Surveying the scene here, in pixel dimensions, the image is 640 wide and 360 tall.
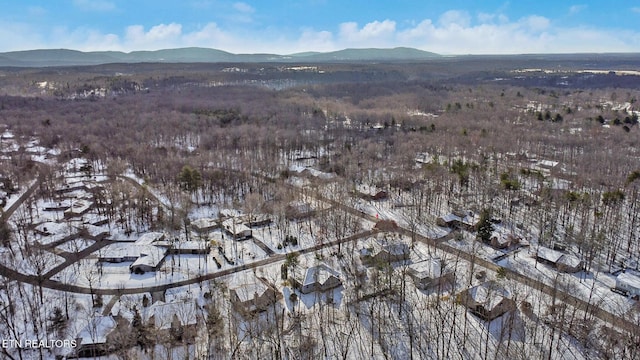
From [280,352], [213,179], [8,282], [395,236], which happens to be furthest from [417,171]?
[8,282]

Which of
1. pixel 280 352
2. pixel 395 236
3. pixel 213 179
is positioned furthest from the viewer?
pixel 213 179

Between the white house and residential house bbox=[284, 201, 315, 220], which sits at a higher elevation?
residential house bbox=[284, 201, 315, 220]

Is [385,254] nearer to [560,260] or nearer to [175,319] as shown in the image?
[560,260]

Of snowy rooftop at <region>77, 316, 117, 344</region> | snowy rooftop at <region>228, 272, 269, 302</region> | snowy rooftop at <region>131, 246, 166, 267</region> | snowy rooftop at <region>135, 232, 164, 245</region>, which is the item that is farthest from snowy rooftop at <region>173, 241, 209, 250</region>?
snowy rooftop at <region>77, 316, 117, 344</region>

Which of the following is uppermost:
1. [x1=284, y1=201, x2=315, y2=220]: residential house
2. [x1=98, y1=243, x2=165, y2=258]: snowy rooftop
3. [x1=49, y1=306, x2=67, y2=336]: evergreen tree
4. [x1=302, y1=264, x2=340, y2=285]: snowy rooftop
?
[x1=284, y1=201, x2=315, y2=220]: residential house

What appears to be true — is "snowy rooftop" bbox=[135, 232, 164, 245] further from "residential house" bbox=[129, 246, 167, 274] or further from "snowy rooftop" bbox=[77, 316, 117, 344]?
"snowy rooftop" bbox=[77, 316, 117, 344]

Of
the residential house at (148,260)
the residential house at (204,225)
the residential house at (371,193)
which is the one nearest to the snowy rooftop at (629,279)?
the residential house at (371,193)

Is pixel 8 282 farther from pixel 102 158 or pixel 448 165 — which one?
pixel 448 165

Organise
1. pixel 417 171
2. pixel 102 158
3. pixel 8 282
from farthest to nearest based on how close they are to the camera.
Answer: pixel 102 158 < pixel 417 171 < pixel 8 282
